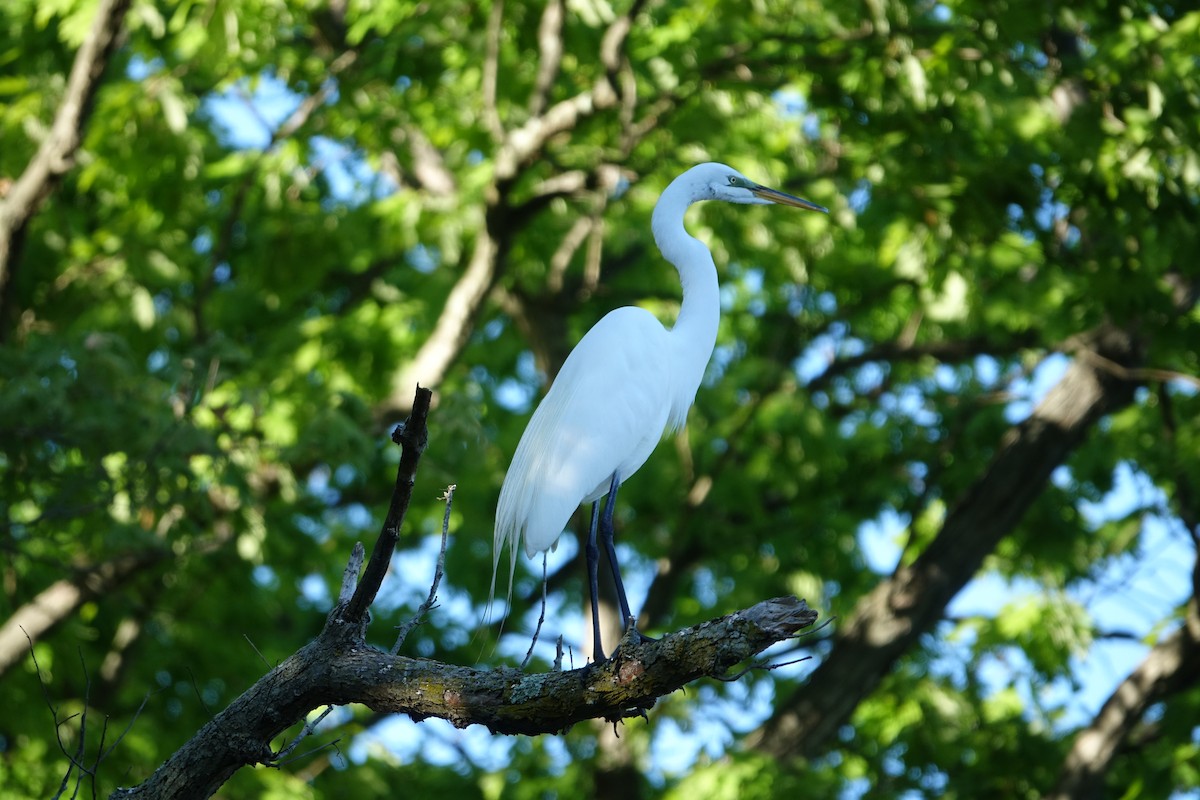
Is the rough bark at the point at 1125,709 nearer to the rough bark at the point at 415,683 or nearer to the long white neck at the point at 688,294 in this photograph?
the long white neck at the point at 688,294

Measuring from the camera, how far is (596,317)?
442 inches

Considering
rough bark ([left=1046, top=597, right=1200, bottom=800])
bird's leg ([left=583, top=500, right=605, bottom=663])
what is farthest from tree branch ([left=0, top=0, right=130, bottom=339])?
rough bark ([left=1046, top=597, right=1200, bottom=800])

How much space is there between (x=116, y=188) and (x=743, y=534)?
519 centimetres

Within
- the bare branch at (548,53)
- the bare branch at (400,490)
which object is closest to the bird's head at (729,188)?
the bare branch at (400,490)

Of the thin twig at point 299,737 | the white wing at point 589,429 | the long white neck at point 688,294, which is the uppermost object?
the long white neck at point 688,294

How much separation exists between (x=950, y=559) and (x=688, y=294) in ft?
13.9

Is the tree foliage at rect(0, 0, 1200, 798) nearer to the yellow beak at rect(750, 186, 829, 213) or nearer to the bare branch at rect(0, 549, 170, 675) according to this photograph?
the bare branch at rect(0, 549, 170, 675)

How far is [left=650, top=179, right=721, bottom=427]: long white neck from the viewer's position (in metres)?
4.72

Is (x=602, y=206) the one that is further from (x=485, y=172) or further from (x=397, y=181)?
(x=397, y=181)

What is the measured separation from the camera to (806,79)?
8.68 metres

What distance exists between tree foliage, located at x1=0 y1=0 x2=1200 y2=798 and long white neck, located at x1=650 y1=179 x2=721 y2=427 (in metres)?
2.24

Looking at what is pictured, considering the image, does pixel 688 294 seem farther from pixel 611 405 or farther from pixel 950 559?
pixel 950 559

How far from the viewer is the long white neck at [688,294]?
15.5ft

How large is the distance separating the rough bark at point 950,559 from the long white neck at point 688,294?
4018mm
